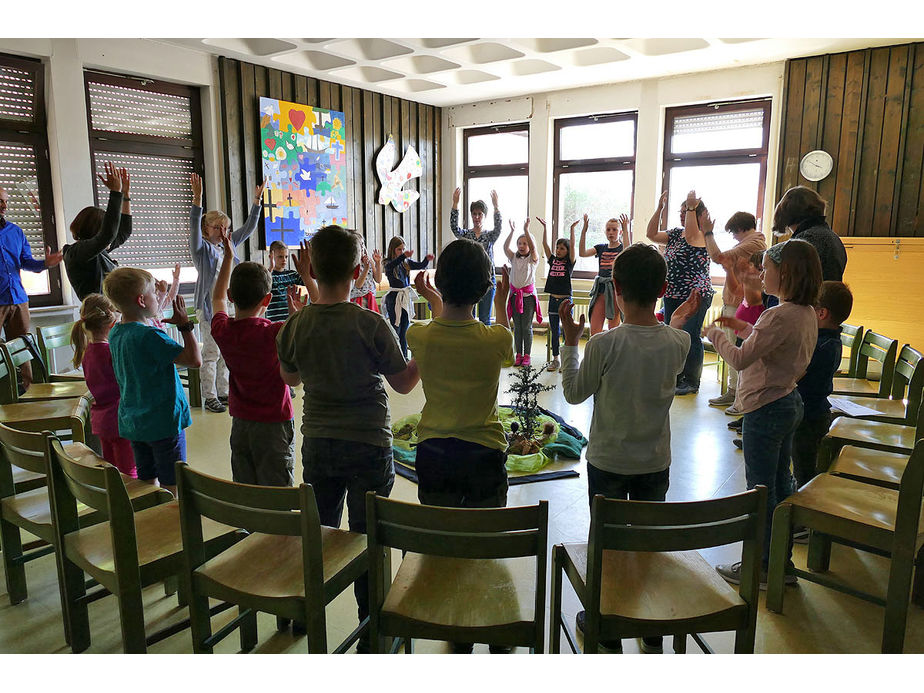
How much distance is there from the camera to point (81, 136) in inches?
214

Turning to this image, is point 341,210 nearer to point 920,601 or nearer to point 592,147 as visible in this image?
point 592,147

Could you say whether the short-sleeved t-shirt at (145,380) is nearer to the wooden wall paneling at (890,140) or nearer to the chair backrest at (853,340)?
the chair backrest at (853,340)

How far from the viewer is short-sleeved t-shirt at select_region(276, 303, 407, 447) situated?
1.94m

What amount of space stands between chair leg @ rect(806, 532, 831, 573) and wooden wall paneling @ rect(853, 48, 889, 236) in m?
4.86

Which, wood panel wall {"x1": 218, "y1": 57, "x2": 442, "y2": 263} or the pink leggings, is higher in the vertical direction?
wood panel wall {"x1": 218, "y1": 57, "x2": 442, "y2": 263}

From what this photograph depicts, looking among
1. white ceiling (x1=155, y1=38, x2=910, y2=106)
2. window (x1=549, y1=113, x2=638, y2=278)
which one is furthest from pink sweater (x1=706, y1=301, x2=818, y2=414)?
window (x1=549, y1=113, x2=638, y2=278)

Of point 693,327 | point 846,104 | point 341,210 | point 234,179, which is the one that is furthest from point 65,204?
point 846,104

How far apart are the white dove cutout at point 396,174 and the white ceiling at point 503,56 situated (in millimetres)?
859

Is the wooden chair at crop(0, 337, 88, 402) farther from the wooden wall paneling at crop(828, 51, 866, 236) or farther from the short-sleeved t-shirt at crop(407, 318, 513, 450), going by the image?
the wooden wall paneling at crop(828, 51, 866, 236)

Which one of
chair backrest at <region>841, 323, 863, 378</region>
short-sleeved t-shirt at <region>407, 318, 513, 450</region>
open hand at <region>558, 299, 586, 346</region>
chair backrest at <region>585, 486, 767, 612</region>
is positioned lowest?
chair backrest at <region>585, 486, 767, 612</region>

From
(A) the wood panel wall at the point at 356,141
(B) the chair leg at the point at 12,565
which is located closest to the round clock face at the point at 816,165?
(A) the wood panel wall at the point at 356,141

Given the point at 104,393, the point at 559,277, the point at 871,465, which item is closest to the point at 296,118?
the point at 559,277

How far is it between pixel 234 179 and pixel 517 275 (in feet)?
10.2

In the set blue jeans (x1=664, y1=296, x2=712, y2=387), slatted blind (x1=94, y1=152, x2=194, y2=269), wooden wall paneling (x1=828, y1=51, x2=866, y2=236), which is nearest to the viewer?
blue jeans (x1=664, y1=296, x2=712, y2=387)
